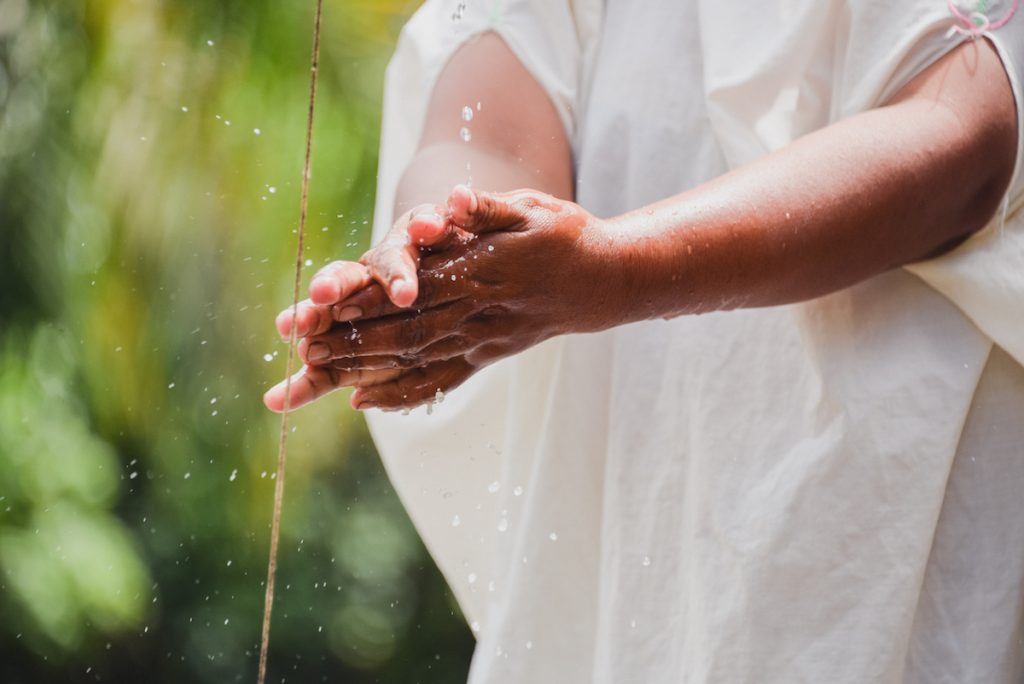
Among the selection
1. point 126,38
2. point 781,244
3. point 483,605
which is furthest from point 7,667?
point 781,244

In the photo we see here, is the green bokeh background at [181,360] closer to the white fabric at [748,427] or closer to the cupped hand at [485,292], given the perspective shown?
the white fabric at [748,427]

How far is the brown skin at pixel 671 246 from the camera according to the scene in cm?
97

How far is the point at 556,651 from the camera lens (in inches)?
51.1

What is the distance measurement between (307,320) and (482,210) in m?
0.17

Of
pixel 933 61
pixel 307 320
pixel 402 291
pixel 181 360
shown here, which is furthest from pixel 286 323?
pixel 181 360

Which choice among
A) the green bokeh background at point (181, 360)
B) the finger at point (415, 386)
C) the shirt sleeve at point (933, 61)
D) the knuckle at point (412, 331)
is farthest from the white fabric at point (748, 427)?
the green bokeh background at point (181, 360)

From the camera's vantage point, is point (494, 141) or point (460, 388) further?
point (460, 388)

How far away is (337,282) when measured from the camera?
3.11 feet

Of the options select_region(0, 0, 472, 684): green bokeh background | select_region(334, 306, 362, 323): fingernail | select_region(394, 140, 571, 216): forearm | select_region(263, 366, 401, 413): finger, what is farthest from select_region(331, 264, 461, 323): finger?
select_region(0, 0, 472, 684): green bokeh background

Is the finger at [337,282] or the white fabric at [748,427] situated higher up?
the finger at [337,282]

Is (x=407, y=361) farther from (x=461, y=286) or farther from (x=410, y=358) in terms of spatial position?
(x=461, y=286)

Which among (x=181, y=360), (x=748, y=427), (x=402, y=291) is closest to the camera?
(x=402, y=291)

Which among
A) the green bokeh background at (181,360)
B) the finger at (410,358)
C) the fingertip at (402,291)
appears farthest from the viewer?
the green bokeh background at (181,360)

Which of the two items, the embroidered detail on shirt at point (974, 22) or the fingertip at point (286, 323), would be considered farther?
the embroidered detail on shirt at point (974, 22)
